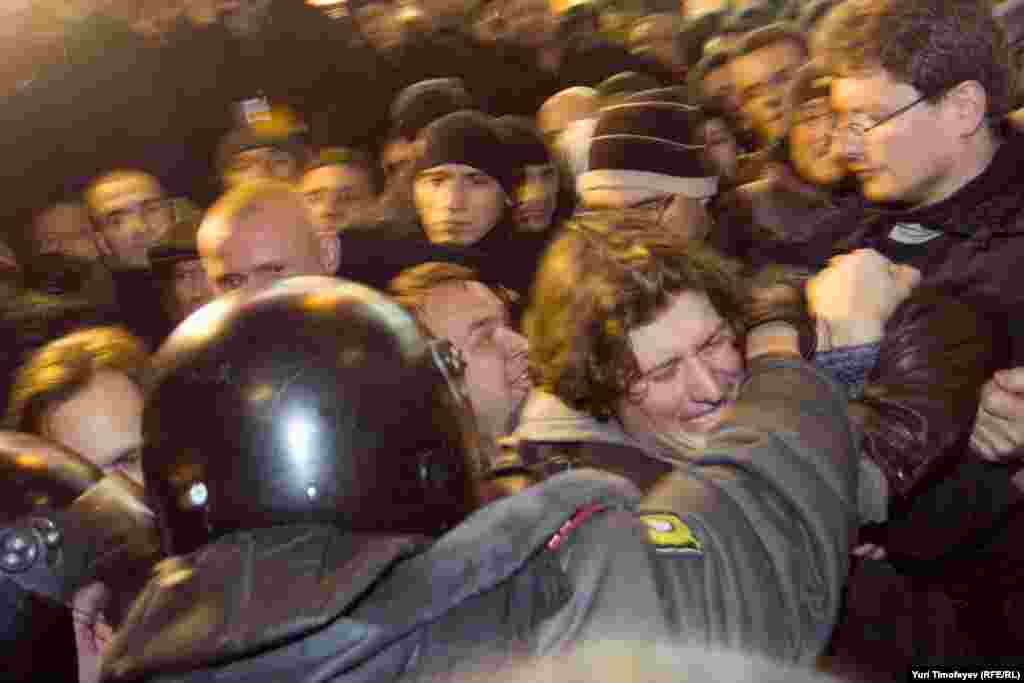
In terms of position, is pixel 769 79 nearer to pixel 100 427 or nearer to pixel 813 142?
pixel 813 142

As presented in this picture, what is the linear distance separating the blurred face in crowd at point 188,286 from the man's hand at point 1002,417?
102 inches

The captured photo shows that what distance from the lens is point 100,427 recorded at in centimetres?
270

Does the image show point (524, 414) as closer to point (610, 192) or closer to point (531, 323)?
point (531, 323)

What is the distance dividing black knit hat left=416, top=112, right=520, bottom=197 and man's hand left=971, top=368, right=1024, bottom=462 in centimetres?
215

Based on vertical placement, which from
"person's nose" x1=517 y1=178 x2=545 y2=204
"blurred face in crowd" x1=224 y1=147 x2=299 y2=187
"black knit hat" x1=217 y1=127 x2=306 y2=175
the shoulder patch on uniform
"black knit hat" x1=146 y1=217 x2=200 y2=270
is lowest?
"person's nose" x1=517 y1=178 x2=545 y2=204

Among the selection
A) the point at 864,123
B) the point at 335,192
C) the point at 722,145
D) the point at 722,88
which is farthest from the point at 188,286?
the point at 864,123

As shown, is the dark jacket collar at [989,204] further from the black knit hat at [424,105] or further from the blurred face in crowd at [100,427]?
the black knit hat at [424,105]

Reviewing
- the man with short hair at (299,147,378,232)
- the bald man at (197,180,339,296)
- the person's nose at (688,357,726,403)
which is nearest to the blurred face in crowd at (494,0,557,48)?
the man with short hair at (299,147,378,232)

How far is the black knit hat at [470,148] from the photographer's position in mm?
4055

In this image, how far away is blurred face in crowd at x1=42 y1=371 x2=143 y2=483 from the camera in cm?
268

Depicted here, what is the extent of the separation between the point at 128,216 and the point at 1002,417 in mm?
3401

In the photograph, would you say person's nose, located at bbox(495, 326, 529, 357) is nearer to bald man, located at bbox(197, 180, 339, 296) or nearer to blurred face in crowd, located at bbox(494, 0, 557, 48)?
bald man, located at bbox(197, 180, 339, 296)

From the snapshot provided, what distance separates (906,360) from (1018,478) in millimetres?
397

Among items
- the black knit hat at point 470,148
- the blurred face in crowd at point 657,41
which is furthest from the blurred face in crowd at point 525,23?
the black knit hat at point 470,148
